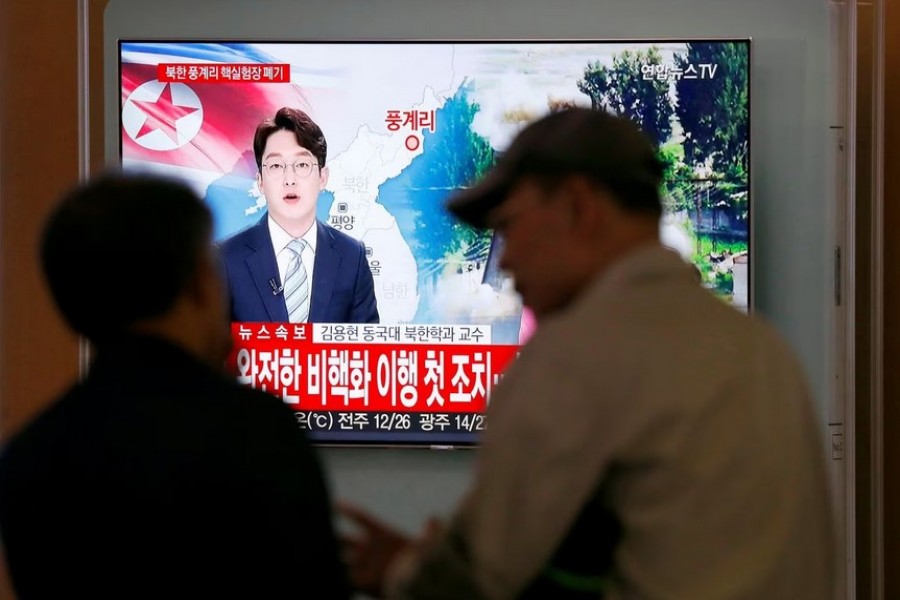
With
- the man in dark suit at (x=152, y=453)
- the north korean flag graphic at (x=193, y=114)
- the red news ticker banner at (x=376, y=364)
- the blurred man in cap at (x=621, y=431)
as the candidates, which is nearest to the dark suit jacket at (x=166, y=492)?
the man in dark suit at (x=152, y=453)

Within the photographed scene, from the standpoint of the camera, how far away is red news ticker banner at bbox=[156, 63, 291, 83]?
3.39 m

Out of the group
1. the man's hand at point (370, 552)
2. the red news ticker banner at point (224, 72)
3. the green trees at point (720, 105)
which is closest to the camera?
the man's hand at point (370, 552)

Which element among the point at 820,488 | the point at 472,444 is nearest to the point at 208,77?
the point at 472,444

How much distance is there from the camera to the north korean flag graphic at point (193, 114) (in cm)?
340

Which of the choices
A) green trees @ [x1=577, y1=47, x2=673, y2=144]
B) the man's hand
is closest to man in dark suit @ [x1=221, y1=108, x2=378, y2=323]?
green trees @ [x1=577, y1=47, x2=673, y2=144]

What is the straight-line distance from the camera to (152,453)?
46.3 inches

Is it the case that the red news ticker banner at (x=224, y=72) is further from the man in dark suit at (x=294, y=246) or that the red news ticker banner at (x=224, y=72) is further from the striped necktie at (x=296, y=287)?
the striped necktie at (x=296, y=287)

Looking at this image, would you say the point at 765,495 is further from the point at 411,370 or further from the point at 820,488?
the point at 411,370

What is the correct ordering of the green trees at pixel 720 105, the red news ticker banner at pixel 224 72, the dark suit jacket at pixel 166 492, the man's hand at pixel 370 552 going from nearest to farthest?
the dark suit jacket at pixel 166 492 → the man's hand at pixel 370 552 → the green trees at pixel 720 105 → the red news ticker banner at pixel 224 72

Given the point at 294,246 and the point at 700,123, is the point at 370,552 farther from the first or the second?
the point at 700,123

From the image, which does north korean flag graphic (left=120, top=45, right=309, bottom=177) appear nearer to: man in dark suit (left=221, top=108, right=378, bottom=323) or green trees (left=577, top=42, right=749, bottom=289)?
man in dark suit (left=221, top=108, right=378, bottom=323)

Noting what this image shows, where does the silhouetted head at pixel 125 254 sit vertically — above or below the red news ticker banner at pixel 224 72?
below

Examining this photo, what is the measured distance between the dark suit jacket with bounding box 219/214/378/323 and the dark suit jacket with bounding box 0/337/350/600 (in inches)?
83.8

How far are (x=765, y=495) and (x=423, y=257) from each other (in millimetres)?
2176
